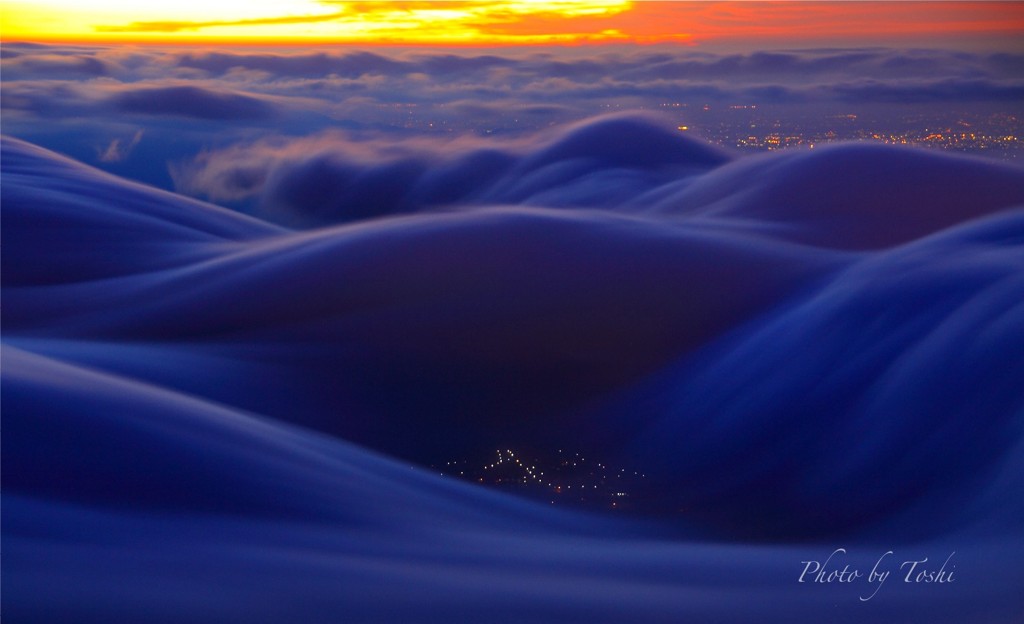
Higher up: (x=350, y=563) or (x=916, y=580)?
(x=350, y=563)

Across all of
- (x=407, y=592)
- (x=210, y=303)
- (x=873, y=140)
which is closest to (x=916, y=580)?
(x=407, y=592)

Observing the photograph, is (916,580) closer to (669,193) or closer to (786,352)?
(786,352)

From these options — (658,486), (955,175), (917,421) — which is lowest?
(658,486)

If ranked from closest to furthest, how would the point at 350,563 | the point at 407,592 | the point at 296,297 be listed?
the point at 407,592, the point at 350,563, the point at 296,297

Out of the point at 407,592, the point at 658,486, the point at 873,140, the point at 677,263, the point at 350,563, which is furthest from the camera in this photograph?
the point at 873,140

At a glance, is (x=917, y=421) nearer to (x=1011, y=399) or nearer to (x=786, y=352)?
(x=1011, y=399)

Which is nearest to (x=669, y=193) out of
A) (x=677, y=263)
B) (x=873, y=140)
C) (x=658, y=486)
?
(x=873, y=140)

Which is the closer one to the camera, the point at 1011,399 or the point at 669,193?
the point at 1011,399
